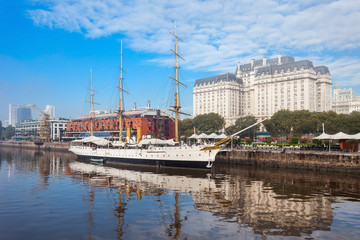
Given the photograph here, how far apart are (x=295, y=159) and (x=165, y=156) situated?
22.8 meters

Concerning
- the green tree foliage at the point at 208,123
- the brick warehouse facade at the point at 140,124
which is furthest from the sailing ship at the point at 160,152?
the green tree foliage at the point at 208,123

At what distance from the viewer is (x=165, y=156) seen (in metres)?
50.7

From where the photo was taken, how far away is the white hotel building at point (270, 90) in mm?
156775

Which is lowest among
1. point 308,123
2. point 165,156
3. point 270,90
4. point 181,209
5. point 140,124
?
point 181,209

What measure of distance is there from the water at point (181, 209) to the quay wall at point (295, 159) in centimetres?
895

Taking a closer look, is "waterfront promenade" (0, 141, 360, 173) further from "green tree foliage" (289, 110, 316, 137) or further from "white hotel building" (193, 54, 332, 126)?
"white hotel building" (193, 54, 332, 126)

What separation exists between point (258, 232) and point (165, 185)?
17971 millimetres

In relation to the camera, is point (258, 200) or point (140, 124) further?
point (140, 124)

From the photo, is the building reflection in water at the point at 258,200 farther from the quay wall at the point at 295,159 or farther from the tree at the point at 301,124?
the tree at the point at 301,124

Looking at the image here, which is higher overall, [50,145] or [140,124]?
[140,124]

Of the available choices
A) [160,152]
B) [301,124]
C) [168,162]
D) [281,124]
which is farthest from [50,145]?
[301,124]

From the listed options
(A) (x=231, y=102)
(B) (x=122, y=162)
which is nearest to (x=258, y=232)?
(B) (x=122, y=162)

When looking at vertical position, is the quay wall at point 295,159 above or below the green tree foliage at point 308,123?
below

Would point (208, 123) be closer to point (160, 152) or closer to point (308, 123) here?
point (308, 123)
